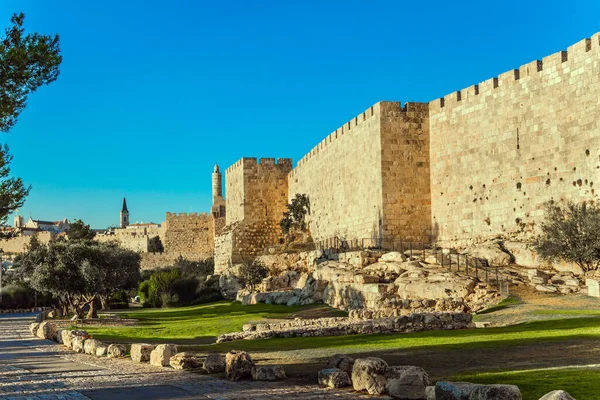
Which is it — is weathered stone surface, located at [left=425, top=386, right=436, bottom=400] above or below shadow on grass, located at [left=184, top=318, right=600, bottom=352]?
above

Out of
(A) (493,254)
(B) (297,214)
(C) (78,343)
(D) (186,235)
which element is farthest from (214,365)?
(D) (186,235)

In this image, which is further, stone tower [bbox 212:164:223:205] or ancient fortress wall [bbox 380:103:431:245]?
stone tower [bbox 212:164:223:205]

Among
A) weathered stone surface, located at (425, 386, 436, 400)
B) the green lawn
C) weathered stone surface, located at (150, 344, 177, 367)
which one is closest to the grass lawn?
weathered stone surface, located at (150, 344, 177, 367)

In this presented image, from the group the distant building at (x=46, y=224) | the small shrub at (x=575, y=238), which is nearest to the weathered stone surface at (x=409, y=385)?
the small shrub at (x=575, y=238)

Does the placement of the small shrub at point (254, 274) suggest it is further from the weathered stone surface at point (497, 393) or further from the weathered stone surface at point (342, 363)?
the weathered stone surface at point (497, 393)

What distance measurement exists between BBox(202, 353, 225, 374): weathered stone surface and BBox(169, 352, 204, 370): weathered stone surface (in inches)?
22.2

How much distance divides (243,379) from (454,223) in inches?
697

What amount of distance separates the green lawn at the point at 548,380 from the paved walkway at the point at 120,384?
1.38 m

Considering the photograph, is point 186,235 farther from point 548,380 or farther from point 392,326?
point 548,380

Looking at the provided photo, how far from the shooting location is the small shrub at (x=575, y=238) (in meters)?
17.9

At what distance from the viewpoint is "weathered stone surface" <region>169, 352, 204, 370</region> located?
988cm

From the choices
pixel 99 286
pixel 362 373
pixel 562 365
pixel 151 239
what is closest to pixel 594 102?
pixel 562 365

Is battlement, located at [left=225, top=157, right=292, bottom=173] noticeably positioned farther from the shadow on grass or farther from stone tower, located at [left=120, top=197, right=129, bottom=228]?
stone tower, located at [left=120, top=197, right=129, bottom=228]

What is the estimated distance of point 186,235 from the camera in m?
61.6
